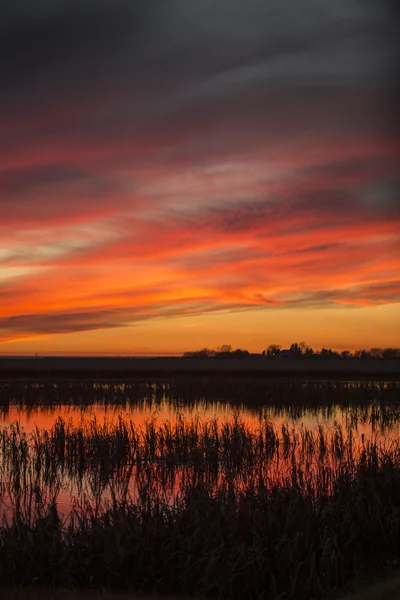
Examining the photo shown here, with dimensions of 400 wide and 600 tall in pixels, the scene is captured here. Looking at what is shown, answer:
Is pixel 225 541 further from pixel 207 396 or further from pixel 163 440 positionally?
pixel 207 396

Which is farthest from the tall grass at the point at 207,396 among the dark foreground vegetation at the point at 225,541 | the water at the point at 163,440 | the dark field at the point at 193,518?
the dark foreground vegetation at the point at 225,541

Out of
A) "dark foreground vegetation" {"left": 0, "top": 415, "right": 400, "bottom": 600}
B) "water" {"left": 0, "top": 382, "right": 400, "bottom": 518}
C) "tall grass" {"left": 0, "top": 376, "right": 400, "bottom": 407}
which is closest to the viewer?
"dark foreground vegetation" {"left": 0, "top": 415, "right": 400, "bottom": 600}

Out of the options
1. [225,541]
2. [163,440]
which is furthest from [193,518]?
[163,440]

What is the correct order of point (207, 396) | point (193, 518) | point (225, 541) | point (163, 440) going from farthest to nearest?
point (207, 396)
point (163, 440)
point (193, 518)
point (225, 541)

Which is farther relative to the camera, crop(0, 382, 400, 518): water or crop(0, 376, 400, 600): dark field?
crop(0, 382, 400, 518): water

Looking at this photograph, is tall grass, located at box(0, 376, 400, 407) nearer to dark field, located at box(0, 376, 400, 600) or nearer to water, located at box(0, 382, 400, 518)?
water, located at box(0, 382, 400, 518)

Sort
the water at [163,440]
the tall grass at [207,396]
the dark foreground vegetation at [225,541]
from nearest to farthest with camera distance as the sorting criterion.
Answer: the dark foreground vegetation at [225,541]
the water at [163,440]
the tall grass at [207,396]

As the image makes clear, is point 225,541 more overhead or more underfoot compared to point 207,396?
more overhead

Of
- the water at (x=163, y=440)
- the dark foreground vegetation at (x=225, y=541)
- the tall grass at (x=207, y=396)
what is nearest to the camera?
the dark foreground vegetation at (x=225, y=541)

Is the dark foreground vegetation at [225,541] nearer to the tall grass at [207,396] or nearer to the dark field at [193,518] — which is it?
the dark field at [193,518]

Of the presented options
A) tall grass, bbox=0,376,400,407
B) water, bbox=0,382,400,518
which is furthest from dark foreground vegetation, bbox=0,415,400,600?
tall grass, bbox=0,376,400,407

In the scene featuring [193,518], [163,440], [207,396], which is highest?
[193,518]

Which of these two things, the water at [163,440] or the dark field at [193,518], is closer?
the dark field at [193,518]

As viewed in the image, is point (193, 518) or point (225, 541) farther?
point (193, 518)
